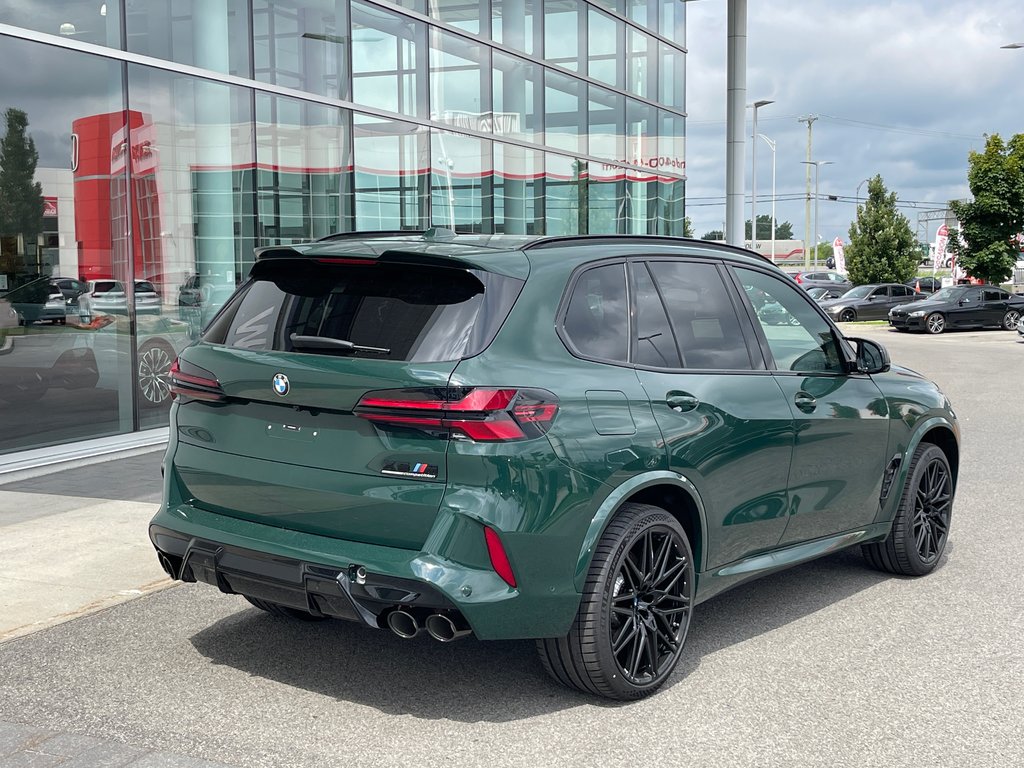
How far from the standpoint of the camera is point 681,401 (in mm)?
4645

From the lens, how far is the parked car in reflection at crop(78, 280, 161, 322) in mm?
11117

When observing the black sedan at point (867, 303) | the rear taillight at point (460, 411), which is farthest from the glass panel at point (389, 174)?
the black sedan at point (867, 303)

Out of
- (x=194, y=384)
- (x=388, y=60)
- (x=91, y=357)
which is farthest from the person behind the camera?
(x=388, y=60)

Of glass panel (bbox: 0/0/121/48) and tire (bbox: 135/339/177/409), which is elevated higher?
glass panel (bbox: 0/0/121/48)

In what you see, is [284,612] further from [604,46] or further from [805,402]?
[604,46]

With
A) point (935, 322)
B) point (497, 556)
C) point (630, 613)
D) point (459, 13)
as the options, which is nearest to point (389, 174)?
point (459, 13)

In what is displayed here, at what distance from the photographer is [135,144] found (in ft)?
38.6

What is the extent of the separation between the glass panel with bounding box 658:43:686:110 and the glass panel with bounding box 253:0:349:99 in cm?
1145

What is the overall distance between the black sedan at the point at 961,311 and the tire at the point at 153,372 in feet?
93.1

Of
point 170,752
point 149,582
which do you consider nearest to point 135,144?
point 149,582

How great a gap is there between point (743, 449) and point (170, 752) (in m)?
2.54

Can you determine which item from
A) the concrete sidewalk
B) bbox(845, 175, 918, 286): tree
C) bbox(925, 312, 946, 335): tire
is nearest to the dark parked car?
bbox(845, 175, 918, 286): tree

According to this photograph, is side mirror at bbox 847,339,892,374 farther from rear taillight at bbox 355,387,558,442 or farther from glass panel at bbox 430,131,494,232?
glass panel at bbox 430,131,494,232

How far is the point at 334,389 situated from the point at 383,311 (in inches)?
14.3
